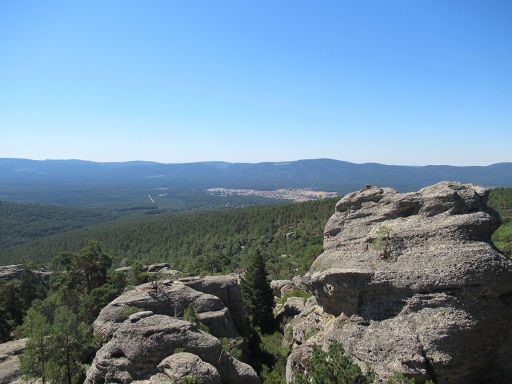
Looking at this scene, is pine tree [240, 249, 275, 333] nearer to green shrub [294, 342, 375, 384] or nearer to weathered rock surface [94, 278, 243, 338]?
weathered rock surface [94, 278, 243, 338]

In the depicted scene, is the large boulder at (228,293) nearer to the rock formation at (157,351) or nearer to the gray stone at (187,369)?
the rock formation at (157,351)

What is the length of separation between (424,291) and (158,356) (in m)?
14.3

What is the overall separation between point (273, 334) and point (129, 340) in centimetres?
2075

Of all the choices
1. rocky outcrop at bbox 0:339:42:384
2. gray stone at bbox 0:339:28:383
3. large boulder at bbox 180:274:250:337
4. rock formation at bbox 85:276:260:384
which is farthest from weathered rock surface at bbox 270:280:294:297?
rocky outcrop at bbox 0:339:42:384

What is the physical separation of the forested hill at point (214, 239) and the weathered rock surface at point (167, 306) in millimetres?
49163

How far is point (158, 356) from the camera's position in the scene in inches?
842

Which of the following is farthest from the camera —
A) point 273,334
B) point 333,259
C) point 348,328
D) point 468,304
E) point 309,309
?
point 273,334

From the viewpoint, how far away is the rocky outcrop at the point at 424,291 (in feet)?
59.8

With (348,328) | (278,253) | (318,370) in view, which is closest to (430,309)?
(348,328)

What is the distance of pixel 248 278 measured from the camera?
139 feet

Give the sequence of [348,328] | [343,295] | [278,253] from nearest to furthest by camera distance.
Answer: [348,328], [343,295], [278,253]

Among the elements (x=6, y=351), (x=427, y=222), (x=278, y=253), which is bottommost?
(x=278, y=253)

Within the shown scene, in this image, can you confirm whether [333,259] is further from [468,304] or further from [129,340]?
[129,340]

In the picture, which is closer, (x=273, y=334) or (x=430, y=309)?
(x=430, y=309)
